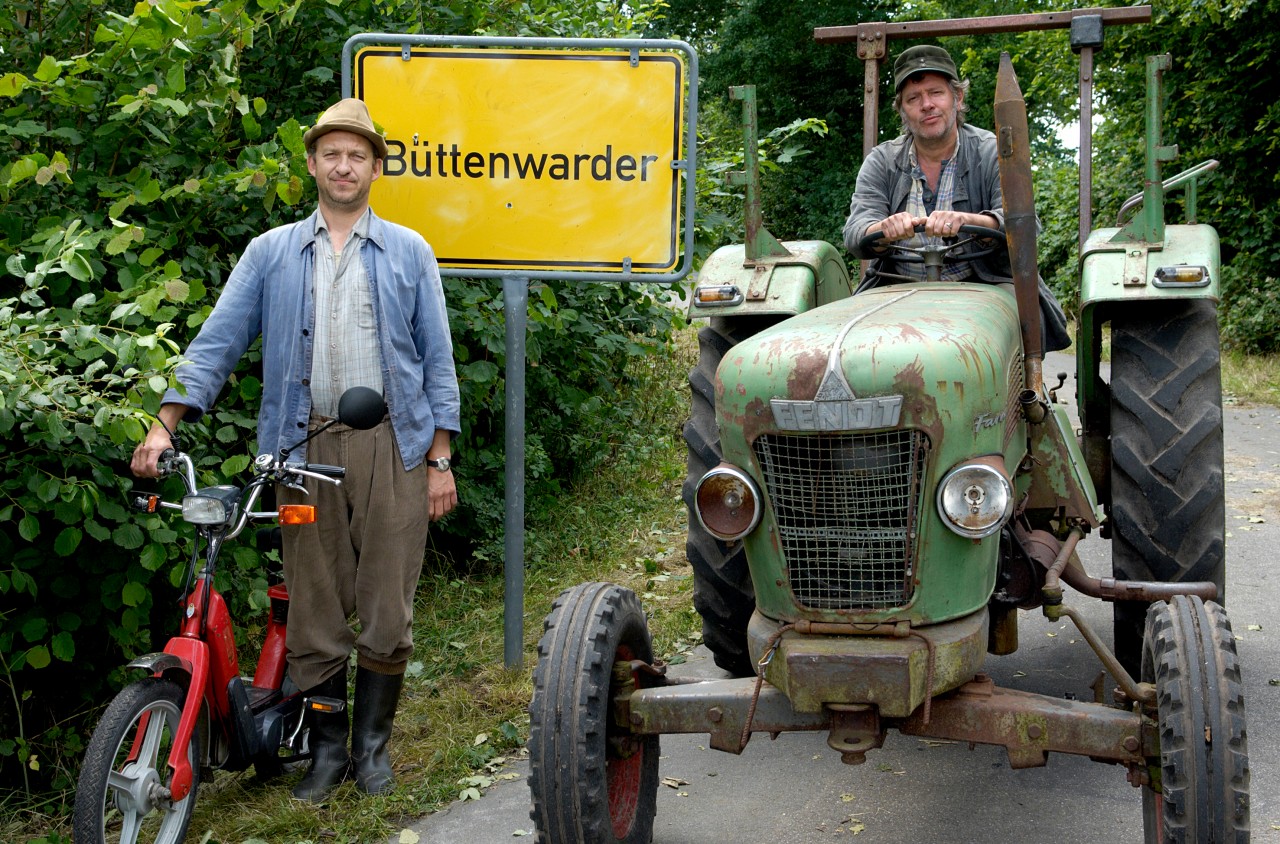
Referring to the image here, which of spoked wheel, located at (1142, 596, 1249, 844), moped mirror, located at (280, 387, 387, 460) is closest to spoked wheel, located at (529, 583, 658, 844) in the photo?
moped mirror, located at (280, 387, 387, 460)

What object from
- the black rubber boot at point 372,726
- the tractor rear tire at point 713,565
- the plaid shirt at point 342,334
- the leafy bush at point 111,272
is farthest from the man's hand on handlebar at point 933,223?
the black rubber boot at point 372,726

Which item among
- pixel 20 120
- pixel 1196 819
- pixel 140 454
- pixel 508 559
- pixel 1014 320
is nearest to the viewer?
pixel 1196 819

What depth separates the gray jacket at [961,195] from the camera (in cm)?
455

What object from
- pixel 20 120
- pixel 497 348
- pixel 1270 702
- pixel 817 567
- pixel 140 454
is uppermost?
pixel 20 120

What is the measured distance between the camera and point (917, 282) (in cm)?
439

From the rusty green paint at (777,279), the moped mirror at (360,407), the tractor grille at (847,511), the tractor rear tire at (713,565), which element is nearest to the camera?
the tractor grille at (847,511)

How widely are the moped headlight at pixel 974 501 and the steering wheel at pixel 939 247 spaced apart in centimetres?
127

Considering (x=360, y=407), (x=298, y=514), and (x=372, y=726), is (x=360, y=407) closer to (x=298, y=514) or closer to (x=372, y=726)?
(x=298, y=514)

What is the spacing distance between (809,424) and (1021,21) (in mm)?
2703

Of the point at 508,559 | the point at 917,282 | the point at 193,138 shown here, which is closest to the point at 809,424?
the point at 917,282

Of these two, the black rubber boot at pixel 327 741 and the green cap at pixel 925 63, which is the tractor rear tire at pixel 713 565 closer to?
the green cap at pixel 925 63

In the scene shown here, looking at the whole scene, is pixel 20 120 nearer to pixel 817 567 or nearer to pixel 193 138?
pixel 193 138

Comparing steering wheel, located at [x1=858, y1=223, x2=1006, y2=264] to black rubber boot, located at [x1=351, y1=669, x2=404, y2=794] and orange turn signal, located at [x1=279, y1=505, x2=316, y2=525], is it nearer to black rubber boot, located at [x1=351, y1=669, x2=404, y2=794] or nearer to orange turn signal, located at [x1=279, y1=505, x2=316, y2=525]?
orange turn signal, located at [x1=279, y1=505, x2=316, y2=525]

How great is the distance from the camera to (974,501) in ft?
10.1
